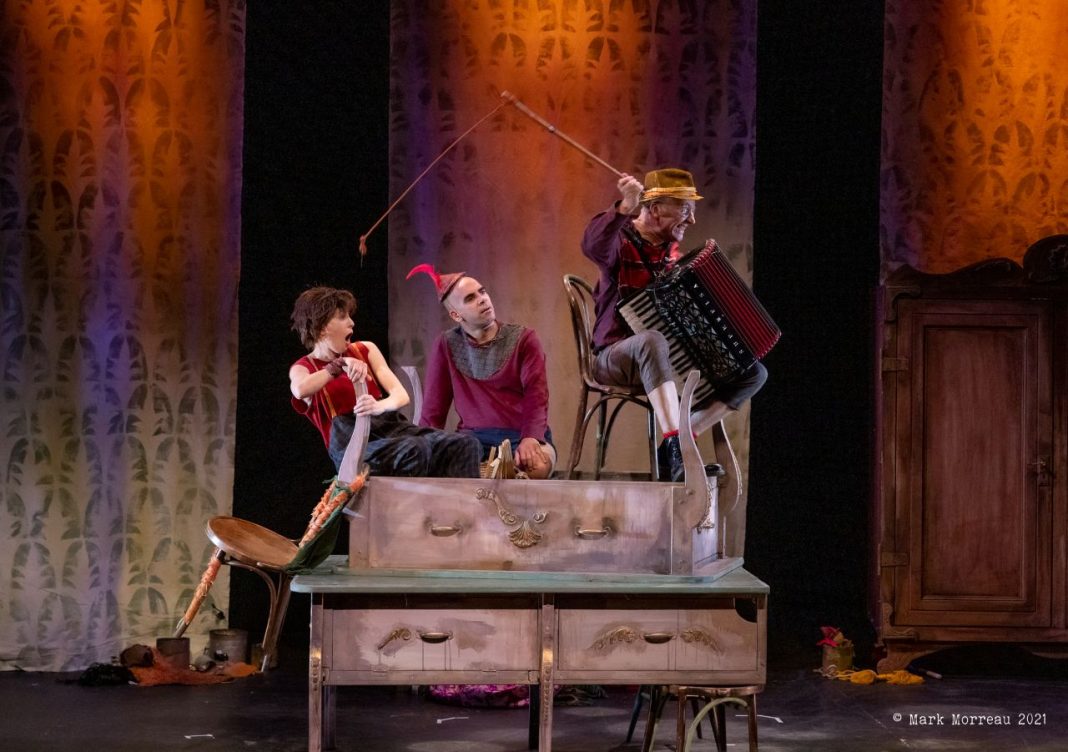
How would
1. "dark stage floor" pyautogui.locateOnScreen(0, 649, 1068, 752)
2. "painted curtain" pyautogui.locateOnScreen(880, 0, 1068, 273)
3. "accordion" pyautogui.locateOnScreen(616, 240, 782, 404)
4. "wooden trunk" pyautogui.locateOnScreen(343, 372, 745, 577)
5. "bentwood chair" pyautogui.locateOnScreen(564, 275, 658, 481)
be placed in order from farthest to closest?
"painted curtain" pyautogui.locateOnScreen(880, 0, 1068, 273)
"bentwood chair" pyautogui.locateOnScreen(564, 275, 658, 481)
"dark stage floor" pyautogui.locateOnScreen(0, 649, 1068, 752)
"accordion" pyautogui.locateOnScreen(616, 240, 782, 404)
"wooden trunk" pyautogui.locateOnScreen(343, 372, 745, 577)

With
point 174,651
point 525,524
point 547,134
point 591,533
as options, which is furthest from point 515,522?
point 547,134

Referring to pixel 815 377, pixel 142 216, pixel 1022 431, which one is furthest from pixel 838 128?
pixel 142 216

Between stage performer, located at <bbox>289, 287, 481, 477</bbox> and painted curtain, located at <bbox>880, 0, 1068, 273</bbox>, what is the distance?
2886 mm

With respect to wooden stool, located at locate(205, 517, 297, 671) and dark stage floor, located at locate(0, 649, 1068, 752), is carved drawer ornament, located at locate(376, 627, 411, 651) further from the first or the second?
dark stage floor, located at locate(0, 649, 1068, 752)

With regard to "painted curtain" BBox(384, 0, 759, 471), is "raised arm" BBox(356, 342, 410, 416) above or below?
below

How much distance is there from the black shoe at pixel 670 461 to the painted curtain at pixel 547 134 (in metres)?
1.42

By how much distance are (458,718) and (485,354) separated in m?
1.42

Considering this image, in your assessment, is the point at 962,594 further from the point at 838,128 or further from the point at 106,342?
the point at 106,342

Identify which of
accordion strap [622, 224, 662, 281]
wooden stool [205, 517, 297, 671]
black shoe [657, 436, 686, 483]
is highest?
accordion strap [622, 224, 662, 281]

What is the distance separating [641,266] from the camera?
15.2 ft

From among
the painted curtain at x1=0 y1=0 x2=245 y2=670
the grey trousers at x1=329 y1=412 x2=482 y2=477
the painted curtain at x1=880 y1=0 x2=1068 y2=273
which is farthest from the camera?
the painted curtain at x1=880 y1=0 x2=1068 y2=273

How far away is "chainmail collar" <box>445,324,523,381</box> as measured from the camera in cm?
472

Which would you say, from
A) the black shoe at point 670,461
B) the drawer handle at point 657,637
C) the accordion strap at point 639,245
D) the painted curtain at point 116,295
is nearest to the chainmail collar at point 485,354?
the accordion strap at point 639,245

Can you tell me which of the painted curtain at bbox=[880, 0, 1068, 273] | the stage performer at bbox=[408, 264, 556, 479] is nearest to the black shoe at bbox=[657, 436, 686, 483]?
the stage performer at bbox=[408, 264, 556, 479]
